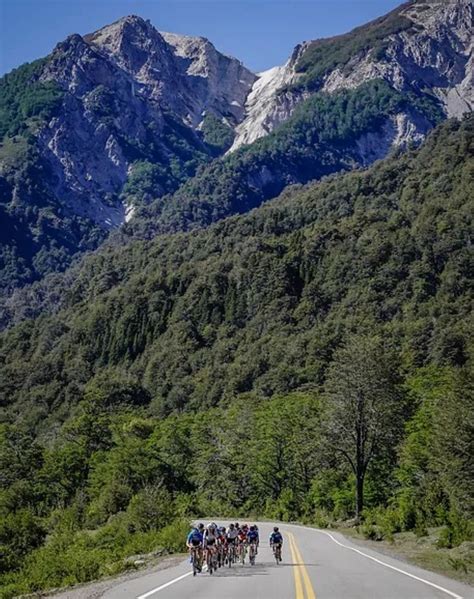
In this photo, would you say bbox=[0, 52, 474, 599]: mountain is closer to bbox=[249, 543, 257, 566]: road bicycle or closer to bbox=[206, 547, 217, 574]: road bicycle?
bbox=[206, 547, 217, 574]: road bicycle

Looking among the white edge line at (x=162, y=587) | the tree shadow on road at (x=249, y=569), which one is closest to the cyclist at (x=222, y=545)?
the tree shadow on road at (x=249, y=569)

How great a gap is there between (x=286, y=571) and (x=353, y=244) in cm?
16649

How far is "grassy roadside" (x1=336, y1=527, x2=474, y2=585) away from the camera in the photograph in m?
26.2

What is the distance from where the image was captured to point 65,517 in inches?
2889

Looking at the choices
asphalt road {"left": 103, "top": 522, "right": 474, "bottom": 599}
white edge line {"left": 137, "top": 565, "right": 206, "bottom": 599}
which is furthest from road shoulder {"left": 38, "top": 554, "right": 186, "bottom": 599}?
white edge line {"left": 137, "top": 565, "right": 206, "bottom": 599}

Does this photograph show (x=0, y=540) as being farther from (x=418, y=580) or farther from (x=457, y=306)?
(x=457, y=306)

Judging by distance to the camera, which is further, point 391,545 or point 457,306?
point 457,306

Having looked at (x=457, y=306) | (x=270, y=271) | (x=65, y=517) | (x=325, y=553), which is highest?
(x=270, y=271)

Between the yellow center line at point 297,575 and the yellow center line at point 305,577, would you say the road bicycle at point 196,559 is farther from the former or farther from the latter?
the yellow center line at point 305,577

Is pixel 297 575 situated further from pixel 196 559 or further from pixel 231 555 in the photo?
pixel 231 555

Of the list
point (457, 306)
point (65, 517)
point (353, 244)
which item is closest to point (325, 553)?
point (65, 517)

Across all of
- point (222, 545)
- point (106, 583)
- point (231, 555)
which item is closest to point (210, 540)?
point (222, 545)

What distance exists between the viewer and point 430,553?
32.7 meters

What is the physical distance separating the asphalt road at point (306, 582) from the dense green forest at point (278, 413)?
6.68m
